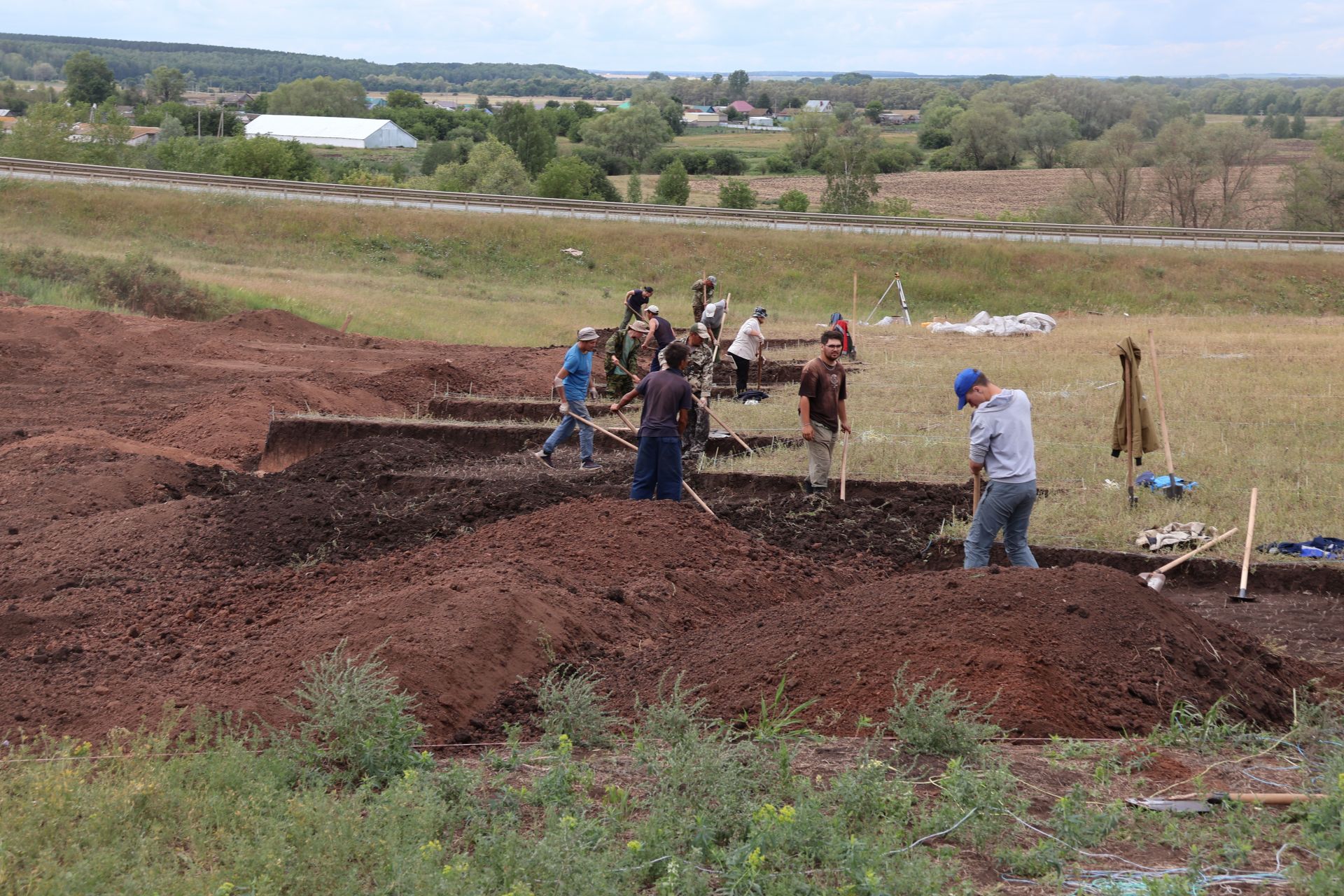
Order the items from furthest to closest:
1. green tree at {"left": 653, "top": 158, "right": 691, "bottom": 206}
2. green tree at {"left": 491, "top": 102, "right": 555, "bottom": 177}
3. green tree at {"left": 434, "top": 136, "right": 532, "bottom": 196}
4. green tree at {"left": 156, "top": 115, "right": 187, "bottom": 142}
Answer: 1. green tree at {"left": 156, "top": 115, "right": 187, "bottom": 142}
2. green tree at {"left": 491, "top": 102, "right": 555, "bottom": 177}
3. green tree at {"left": 434, "top": 136, "right": 532, "bottom": 196}
4. green tree at {"left": 653, "top": 158, "right": 691, "bottom": 206}

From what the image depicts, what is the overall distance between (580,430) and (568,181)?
1825 inches

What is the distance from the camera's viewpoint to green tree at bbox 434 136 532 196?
60.5m

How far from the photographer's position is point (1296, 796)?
482cm

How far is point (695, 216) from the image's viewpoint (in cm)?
4081

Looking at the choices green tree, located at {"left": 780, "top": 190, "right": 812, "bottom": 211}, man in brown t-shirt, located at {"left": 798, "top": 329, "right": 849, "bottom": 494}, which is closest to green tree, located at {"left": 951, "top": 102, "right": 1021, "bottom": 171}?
green tree, located at {"left": 780, "top": 190, "right": 812, "bottom": 211}

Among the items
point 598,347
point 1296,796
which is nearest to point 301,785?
point 1296,796

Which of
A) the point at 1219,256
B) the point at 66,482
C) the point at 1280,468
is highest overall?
the point at 1219,256

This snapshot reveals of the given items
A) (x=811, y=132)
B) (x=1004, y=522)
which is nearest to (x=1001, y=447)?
(x=1004, y=522)

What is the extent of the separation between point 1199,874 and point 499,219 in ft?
120

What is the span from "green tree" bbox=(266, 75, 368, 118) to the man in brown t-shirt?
123820 mm

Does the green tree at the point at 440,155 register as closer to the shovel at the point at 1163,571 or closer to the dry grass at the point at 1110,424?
the dry grass at the point at 1110,424

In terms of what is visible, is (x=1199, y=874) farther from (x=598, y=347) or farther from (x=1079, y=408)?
(x=598, y=347)

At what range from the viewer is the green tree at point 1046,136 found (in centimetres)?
8181

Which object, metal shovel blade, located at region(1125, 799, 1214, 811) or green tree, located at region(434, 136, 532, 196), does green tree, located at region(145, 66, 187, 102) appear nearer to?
green tree, located at region(434, 136, 532, 196)
